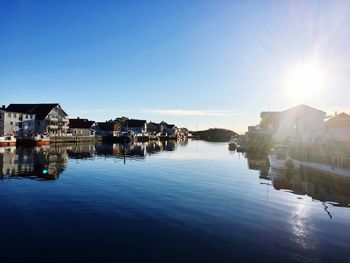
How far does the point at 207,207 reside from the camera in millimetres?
21766

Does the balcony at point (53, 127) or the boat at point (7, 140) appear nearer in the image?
the boat at point (7, 140)

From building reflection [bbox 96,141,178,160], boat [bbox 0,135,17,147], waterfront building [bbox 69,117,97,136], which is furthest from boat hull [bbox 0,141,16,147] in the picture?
waterfront building [bbox 69,117,97,136]

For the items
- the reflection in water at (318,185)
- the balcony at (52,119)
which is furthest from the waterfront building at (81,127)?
the reflection in water at (318,185)

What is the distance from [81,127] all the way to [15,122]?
38.2 metres

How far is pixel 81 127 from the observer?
134375mm

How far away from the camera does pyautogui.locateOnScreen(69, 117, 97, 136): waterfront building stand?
13188cm

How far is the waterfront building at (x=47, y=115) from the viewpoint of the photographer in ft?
349

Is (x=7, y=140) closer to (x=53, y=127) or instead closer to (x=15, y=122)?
(x=15, y=122)

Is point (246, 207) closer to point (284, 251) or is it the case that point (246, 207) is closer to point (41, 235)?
point (284, 251)

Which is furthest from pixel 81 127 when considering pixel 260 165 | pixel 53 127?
pixel 260 165

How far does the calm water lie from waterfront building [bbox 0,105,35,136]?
69598 millimetres

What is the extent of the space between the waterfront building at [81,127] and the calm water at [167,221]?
103018 millimetres

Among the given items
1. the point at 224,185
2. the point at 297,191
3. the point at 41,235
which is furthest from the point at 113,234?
the point at 297,191

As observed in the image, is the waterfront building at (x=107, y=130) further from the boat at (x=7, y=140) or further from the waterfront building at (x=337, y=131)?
the waterfront building at (x=337, y=131)
